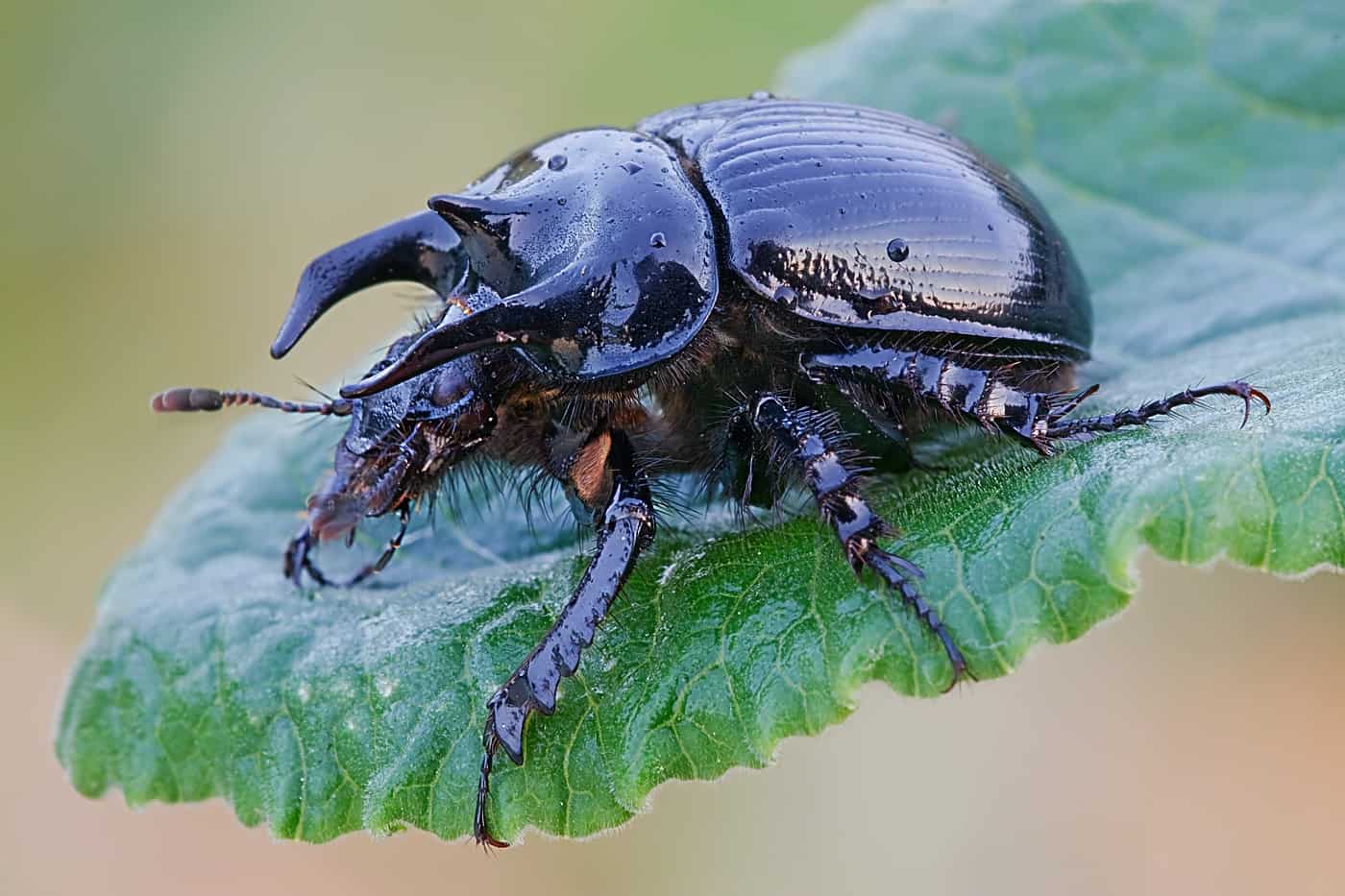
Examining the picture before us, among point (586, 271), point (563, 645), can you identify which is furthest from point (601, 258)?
point (563, 645)

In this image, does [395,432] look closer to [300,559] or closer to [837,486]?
[300,559]

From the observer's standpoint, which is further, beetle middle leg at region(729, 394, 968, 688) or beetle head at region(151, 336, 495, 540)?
beetle head at region(151, 336, 495, 540)

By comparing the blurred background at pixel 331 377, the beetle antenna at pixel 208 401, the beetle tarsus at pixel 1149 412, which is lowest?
the blurred background at pixel 331 377

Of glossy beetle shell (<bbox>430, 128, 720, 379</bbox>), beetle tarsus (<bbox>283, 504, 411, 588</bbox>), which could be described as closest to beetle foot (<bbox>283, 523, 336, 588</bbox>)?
beetle tarsus (<bbox>283, 504, 411, 588</bbox>)

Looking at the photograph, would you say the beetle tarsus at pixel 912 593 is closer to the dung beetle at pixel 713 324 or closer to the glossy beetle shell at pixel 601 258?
the dung beetle at pixel 713 324

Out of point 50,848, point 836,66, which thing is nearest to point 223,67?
point 50,848

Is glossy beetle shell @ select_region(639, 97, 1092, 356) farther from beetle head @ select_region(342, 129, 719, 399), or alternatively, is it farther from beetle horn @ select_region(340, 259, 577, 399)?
beetle horn @ select_region(340, 259, 577, 399)

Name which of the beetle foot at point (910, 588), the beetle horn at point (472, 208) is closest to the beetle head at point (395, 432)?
the beetle horn at point (472, 208)
